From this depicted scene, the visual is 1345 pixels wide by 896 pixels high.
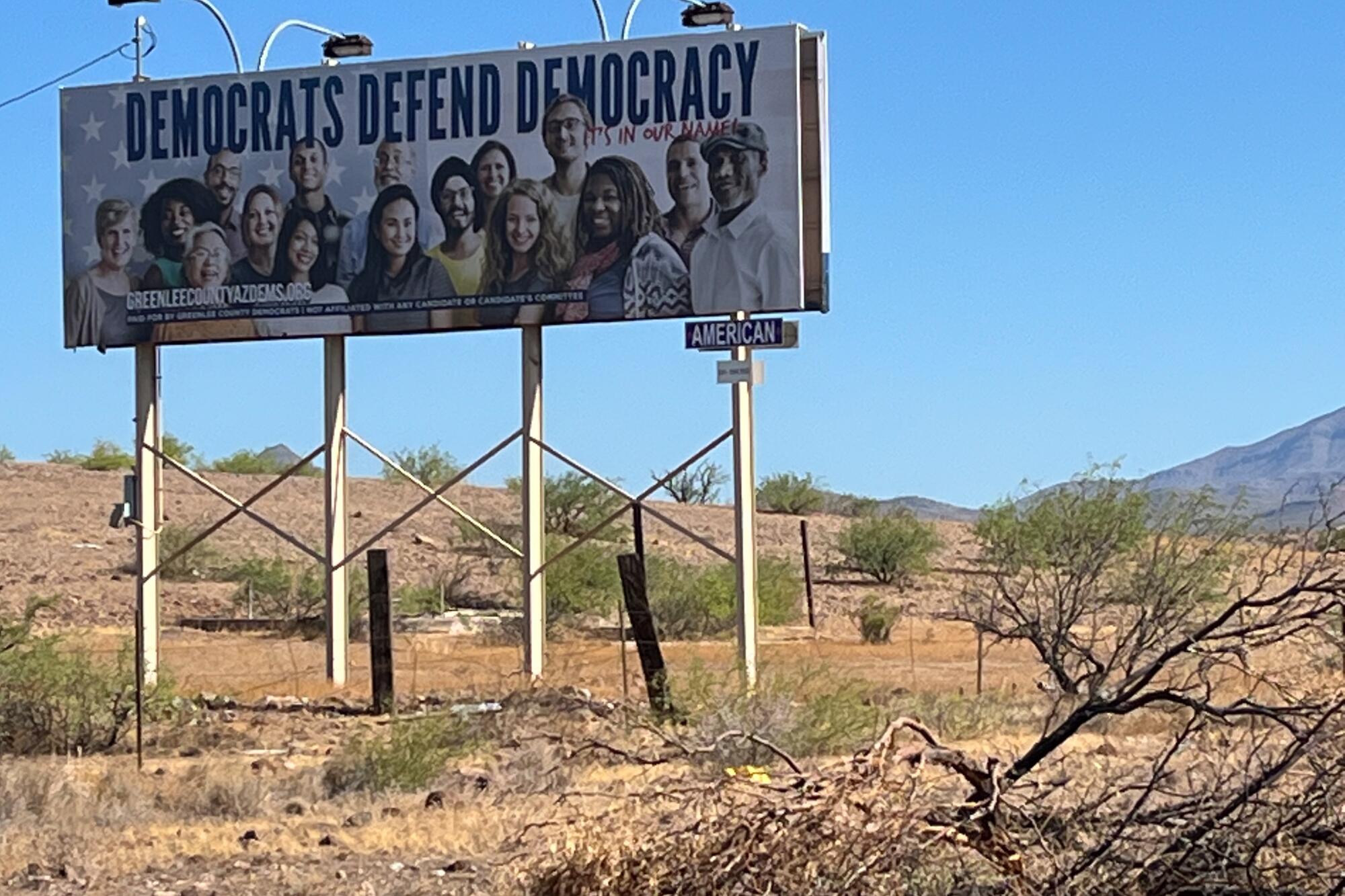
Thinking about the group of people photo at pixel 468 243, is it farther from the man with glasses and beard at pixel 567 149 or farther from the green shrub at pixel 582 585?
the green shrub at pixel 582 585

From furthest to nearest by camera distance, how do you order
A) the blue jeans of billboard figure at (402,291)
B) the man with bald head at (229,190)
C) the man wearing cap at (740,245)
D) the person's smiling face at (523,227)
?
the man with bald head at (229,190), the blue jeans of billboard figure at (402,291), the person's smiling face at (523,227), the man wearing cap at (740,245)

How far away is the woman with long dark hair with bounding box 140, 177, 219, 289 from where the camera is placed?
22.7m

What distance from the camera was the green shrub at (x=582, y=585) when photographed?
107ft

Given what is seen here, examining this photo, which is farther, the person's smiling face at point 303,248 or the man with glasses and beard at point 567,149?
the person's smiling face at point 303,248

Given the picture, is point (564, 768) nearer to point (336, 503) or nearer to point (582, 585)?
point (336, 503)

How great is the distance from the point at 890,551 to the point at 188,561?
15.0 meters

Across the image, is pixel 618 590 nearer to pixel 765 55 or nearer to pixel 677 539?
pixel 765 55

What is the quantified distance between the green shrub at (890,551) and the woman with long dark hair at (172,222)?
24.7 meters

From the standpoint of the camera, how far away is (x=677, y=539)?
168 feet

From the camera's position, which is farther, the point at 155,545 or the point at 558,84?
the point at 155,545

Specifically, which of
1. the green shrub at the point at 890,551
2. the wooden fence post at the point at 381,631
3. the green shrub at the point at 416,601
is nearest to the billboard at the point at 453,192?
the wooden fence post at the point at 381,631

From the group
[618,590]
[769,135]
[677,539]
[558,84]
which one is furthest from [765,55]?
[677,539]

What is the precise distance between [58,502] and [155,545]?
93.7ft

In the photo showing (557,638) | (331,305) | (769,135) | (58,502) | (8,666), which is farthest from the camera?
(58,502)
